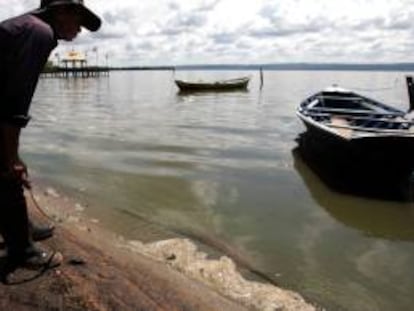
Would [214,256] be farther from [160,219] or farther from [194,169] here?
[194,169]

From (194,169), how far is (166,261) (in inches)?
306

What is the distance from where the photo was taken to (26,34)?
149 inches

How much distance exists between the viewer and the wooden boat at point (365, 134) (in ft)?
40.6

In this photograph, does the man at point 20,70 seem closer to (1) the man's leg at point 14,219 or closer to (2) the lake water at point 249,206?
(1) the man's leg at point 14,219

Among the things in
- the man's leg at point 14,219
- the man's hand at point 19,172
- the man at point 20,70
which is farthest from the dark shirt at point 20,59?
the man's leg at point 14,219

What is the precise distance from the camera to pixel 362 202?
12367 mm

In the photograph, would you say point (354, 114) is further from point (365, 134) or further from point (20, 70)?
point (20, 70)

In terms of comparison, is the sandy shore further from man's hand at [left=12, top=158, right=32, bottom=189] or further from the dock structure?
the dock structure

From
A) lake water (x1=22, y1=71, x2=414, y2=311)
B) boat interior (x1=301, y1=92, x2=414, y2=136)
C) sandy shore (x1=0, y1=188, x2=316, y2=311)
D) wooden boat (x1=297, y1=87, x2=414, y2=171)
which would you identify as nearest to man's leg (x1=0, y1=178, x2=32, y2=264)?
sandy shore (x1=0, y1=188, x2=316, y2=311)

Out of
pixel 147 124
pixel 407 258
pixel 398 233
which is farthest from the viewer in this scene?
pixel 147 124

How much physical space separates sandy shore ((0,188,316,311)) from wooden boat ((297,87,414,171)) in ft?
18.3

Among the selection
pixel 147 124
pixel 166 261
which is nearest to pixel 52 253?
pixel 166 261

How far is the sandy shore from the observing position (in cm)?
466

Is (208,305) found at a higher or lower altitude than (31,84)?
lower
